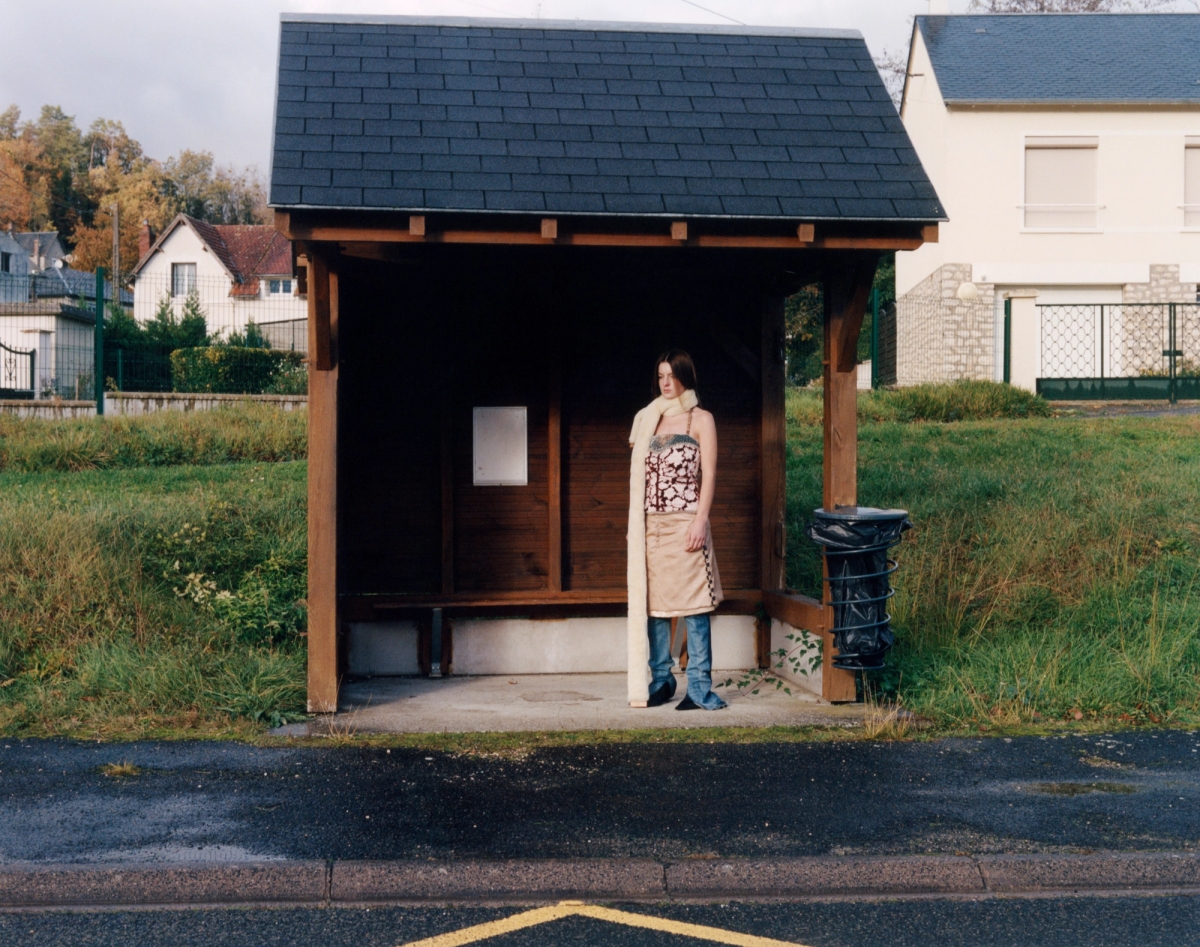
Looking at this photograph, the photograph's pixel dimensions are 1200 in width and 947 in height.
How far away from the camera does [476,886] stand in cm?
434

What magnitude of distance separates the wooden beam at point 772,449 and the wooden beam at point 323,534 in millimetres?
2847

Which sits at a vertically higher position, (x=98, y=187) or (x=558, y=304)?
(x=98, y=187)

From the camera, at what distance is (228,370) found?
18047 mm

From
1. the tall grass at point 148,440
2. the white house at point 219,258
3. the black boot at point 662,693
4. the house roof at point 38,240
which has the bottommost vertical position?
the black boot at point 662,693

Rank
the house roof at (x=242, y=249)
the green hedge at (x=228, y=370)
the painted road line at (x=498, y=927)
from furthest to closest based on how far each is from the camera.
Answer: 1. the house roof at (x=242, y=249)
2. the green hedge at (x=228, y=370)
3. the painted road line at (x=498, y=927)

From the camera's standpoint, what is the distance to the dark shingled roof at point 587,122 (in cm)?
639

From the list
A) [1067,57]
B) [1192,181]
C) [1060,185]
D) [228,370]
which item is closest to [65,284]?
[228,370]

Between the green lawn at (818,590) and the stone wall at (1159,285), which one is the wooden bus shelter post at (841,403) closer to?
the green lawn at (818,590)

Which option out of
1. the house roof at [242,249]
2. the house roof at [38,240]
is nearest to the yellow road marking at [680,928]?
the house roof at [242,249]

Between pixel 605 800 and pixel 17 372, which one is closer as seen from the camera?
pixel 605 800

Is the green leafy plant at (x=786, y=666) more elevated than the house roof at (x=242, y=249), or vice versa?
the house roof at (x=242, y=249)

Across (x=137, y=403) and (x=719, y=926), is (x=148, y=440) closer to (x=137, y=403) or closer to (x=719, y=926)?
(x=137, y=403)

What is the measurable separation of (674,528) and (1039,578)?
124 inches

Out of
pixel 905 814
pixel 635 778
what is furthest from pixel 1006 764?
pixel 635 778
